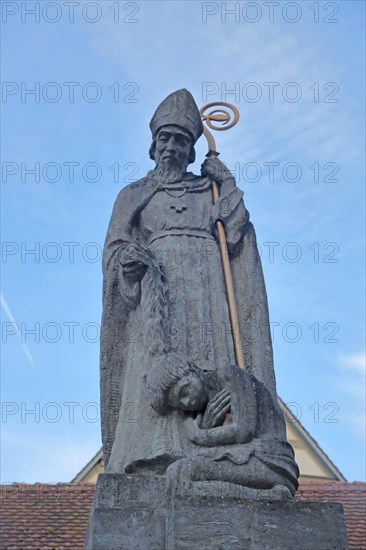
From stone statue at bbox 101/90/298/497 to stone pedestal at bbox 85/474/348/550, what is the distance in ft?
1.03

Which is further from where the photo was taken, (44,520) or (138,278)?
(44,520)

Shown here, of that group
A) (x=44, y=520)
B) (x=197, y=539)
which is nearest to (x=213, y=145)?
(x=197, y=539)

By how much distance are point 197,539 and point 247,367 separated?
6.68 ft

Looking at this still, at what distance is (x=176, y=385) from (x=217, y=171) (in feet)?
8.32

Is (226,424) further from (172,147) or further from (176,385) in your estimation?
(172,147)

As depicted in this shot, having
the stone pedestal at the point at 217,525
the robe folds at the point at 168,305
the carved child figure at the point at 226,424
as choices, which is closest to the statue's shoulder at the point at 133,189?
the robe folds at the point at 168,305

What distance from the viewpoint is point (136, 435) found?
19.7ft

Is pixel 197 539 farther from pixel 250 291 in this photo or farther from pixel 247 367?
pixel 250 291

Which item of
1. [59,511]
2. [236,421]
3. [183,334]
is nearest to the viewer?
[236,421]

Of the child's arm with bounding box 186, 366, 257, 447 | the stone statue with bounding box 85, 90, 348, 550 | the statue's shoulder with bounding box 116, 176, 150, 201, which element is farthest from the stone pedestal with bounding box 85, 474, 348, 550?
the statue's shoulder with bounding box 116, 176, 150, 201

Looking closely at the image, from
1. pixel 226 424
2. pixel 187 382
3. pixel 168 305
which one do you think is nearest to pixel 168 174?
pixel 168 305

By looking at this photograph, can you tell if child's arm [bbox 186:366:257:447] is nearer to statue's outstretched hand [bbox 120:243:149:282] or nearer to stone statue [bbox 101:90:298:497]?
stone statue [bbox 101:90:298:497]

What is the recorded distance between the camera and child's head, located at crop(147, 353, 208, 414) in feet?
19.1

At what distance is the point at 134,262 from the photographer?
21.7 ft
